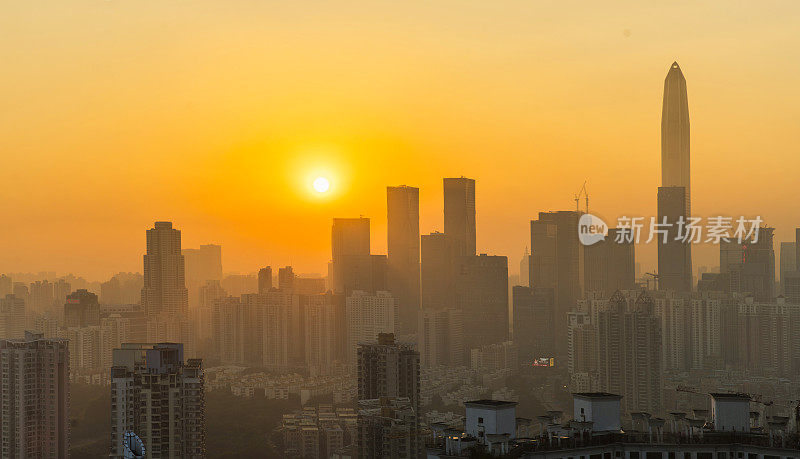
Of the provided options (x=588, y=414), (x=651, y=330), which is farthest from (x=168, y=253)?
(x=588, y=414)

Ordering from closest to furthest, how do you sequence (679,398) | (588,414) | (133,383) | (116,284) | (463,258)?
(588,414) → (133,383) → (679,398) → (116,284) → (463,258)

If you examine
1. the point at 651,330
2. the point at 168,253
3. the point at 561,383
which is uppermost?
the point at 168,253

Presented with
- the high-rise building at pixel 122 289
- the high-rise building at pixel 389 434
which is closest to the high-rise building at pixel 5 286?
the high-rise building at pixel 122 289

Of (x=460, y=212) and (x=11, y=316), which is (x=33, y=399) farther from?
(x=460, y=212)

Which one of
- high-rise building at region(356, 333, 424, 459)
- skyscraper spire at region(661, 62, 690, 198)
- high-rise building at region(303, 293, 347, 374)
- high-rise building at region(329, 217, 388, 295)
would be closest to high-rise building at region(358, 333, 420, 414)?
high-rise building at region(356, 333, 424, 459)

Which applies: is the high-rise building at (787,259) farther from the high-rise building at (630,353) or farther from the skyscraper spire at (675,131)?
the skyscraper spire at (675,131)

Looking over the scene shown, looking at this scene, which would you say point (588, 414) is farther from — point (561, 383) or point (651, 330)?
point (561, 383)

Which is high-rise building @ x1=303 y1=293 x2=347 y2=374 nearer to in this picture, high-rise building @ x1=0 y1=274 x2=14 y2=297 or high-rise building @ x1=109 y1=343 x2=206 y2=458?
high-rise building @ x1=0 y1=274 x2=14 y2=297

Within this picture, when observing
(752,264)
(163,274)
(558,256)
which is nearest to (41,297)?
(163,274)
